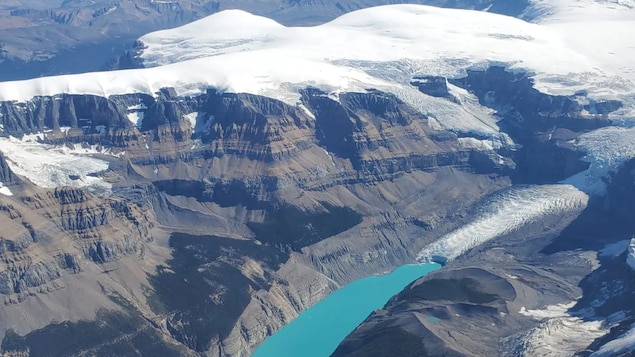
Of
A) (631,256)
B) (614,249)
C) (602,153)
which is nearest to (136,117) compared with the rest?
(602,153)

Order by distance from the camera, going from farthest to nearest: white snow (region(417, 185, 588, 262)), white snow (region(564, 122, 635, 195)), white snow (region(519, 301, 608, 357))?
white snow (region(564, 122, 635, 195)) → white snow (region(417, 185, 588, 262)) → white snow (region(519, 301, 608, 357))

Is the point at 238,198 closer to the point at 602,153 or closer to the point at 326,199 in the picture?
the point at 326,199

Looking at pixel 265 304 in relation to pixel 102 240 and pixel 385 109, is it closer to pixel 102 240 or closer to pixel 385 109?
pixel 102 240

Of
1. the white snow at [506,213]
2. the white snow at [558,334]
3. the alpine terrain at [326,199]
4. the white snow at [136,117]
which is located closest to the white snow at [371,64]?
the alpine terrain at [326,199]

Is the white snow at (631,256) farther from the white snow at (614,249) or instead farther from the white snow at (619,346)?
the white snow at (619,346)

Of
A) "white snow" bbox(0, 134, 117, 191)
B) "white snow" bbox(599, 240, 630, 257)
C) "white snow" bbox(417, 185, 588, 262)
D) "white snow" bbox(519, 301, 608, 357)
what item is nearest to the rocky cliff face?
"white snow" bbox(0, 134, 117, 191)

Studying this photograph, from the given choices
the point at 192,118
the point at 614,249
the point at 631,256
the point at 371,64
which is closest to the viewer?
the point at 631,256

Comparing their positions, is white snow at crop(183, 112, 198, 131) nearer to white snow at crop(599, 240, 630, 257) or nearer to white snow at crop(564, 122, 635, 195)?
white snow at crop(564, 122, 635, 195)
